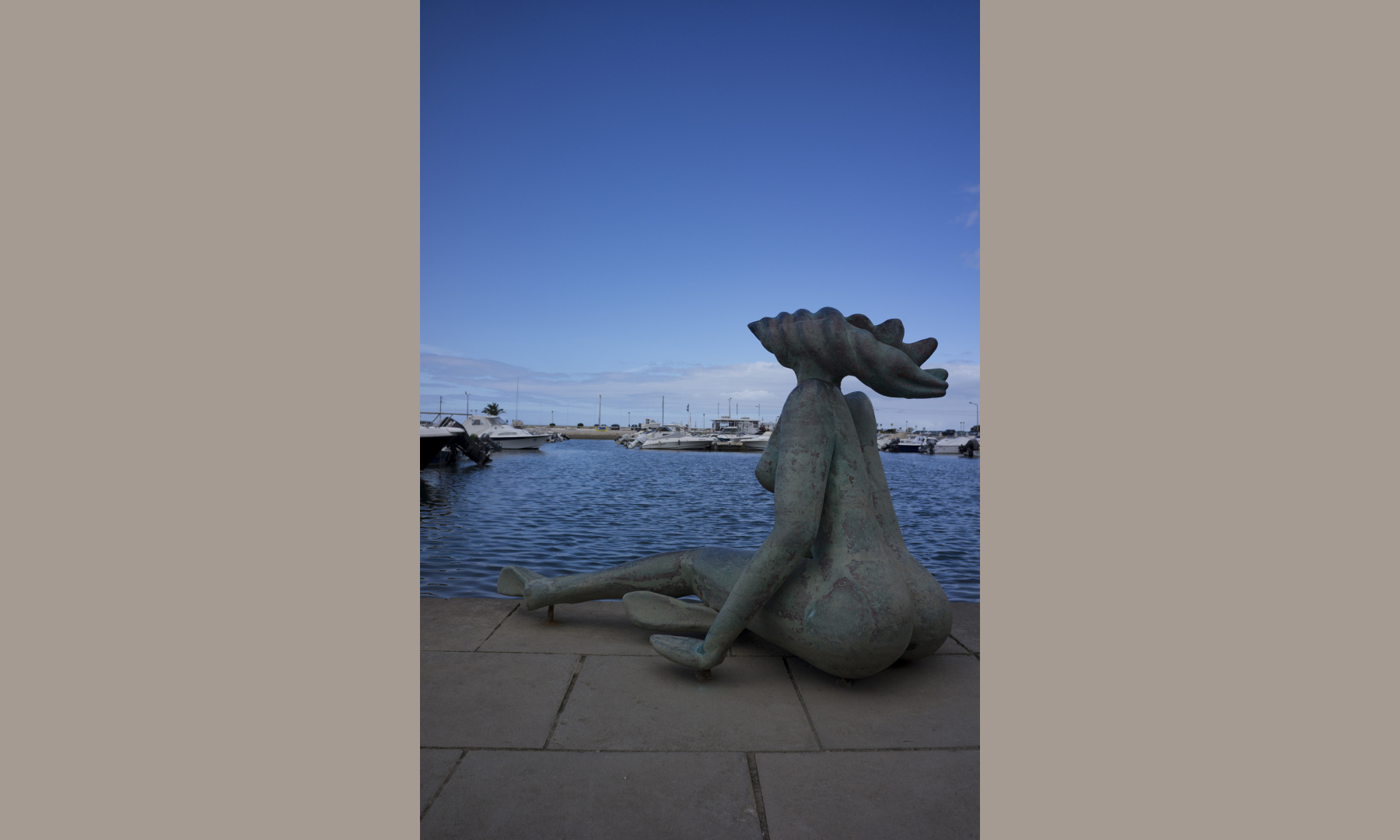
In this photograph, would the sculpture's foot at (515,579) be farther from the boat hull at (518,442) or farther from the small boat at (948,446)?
the small boat at (948,446)

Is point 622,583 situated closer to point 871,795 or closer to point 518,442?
point 871,795

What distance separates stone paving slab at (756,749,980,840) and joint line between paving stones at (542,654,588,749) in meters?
0.82

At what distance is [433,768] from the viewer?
8.18 ft

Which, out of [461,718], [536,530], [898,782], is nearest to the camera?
[898,782]

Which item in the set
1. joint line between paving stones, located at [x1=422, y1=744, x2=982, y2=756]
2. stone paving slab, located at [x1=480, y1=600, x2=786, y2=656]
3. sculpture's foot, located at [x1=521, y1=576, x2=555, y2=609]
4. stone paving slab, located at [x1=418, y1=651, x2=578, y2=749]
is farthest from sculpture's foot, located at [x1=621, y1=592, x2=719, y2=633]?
joint line between paving stones, located at [x1=422, y1=744, x2=982, y2=756]

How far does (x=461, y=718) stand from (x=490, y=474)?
29.1 m

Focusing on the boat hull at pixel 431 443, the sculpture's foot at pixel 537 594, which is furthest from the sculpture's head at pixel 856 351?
the boat hull at pixel 431 443

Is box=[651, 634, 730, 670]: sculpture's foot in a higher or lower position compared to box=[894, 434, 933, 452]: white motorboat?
higher

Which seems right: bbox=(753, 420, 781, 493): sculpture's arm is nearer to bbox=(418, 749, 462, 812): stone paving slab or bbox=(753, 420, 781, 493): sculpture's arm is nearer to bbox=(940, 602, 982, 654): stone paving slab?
bbox=(940, 602, 982, 654): stone paving slab

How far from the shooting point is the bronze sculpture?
3.19 metres

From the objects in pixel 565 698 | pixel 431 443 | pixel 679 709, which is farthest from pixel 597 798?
pixel 431 443

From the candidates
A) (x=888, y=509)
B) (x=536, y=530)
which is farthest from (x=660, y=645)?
(x=536, y=530)

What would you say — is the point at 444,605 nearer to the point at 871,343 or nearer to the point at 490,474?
the point at 871,343

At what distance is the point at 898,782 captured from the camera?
8.01 ft
